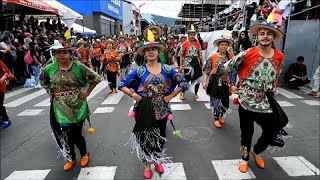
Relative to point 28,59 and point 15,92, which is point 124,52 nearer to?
point 28,59

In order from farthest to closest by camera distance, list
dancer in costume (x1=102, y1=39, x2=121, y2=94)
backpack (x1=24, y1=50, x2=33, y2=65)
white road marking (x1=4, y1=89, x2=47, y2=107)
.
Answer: backpack (x1=24, y1=50, x2=33, y2=65) < dancer in costume (x1=102, y1=39, x2=121, y2=94) < white road marking (x1=4, y1=89, x2=47, y2=107)

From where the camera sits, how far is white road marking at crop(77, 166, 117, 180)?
380cm

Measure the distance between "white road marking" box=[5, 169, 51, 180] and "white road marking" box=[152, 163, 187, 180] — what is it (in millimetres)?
1535

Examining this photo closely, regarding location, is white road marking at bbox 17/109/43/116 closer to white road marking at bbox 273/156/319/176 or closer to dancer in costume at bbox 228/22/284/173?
dancer in costume at bbox 228/22/284/173

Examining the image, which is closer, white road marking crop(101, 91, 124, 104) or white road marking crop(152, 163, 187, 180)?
white road marking crop(152, 163, 187, 180)

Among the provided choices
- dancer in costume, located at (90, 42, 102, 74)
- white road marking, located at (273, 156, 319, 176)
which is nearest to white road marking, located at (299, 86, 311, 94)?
white road marking, located at (273, 156, 319, 176)

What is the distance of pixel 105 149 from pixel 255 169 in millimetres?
2367

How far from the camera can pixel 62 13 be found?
1712 cm

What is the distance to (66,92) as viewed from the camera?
3.80 metres

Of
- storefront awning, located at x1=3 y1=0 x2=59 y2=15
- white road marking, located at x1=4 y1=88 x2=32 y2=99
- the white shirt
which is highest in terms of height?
storefront awning, located at x1=3 y1=0 x2=59 y2=15

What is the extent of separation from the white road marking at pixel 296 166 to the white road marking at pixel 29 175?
3320 mm

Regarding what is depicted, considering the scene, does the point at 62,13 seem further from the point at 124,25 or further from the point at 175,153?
the point at 124,25

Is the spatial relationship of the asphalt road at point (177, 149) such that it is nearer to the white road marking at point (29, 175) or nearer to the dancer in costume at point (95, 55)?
the white road marking at point (29, 175)

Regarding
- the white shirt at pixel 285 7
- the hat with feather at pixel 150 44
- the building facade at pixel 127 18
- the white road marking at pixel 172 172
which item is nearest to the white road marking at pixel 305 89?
the white shirt at pixel 285 7
